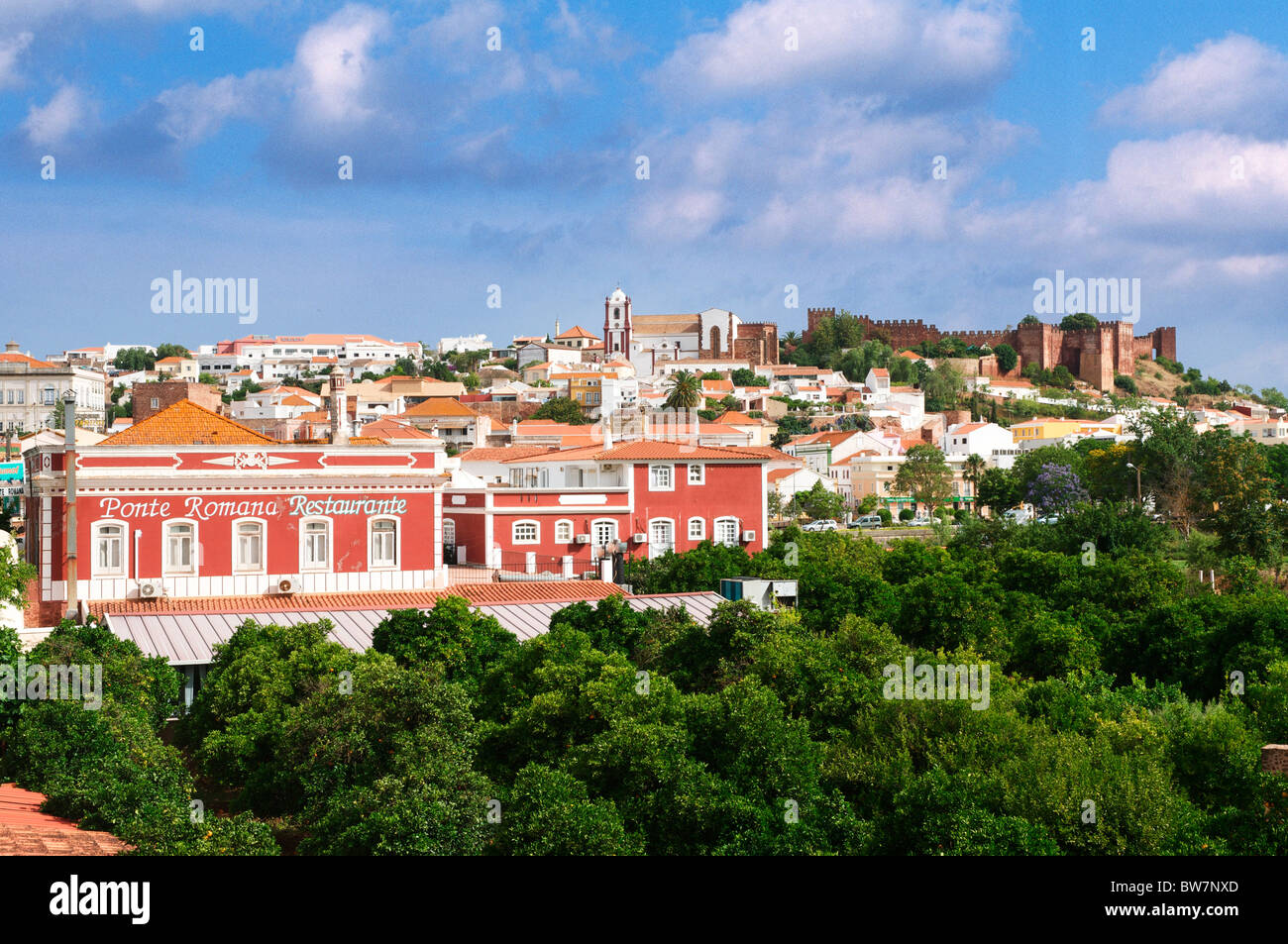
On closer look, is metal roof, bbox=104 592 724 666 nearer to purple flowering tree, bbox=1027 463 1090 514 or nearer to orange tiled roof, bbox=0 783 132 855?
orange tiled roof, bbox=0 783 132 855

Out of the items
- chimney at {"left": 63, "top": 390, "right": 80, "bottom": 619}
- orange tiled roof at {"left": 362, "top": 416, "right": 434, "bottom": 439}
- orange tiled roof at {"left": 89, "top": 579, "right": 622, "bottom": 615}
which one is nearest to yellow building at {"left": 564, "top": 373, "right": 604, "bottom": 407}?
orange tiled roof at {"left": 362, "top": 416, "right": 434, "bottom": 439}

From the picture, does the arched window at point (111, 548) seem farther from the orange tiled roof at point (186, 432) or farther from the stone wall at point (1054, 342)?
the stone wall at point (1054, 342)

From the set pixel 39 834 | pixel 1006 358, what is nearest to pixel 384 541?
pixel 39 834

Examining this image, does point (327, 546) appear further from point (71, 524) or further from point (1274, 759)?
point (1274, 759)

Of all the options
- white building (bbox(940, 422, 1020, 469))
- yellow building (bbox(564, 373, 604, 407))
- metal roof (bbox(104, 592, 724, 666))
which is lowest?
metal roof (bbox(104, 592, 724, 666))

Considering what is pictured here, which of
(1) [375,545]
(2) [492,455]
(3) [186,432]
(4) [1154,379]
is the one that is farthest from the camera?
(4) [1154,379]

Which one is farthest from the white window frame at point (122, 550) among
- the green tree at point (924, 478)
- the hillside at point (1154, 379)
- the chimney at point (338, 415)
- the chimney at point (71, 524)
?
the hillside at point (1154, 379)
